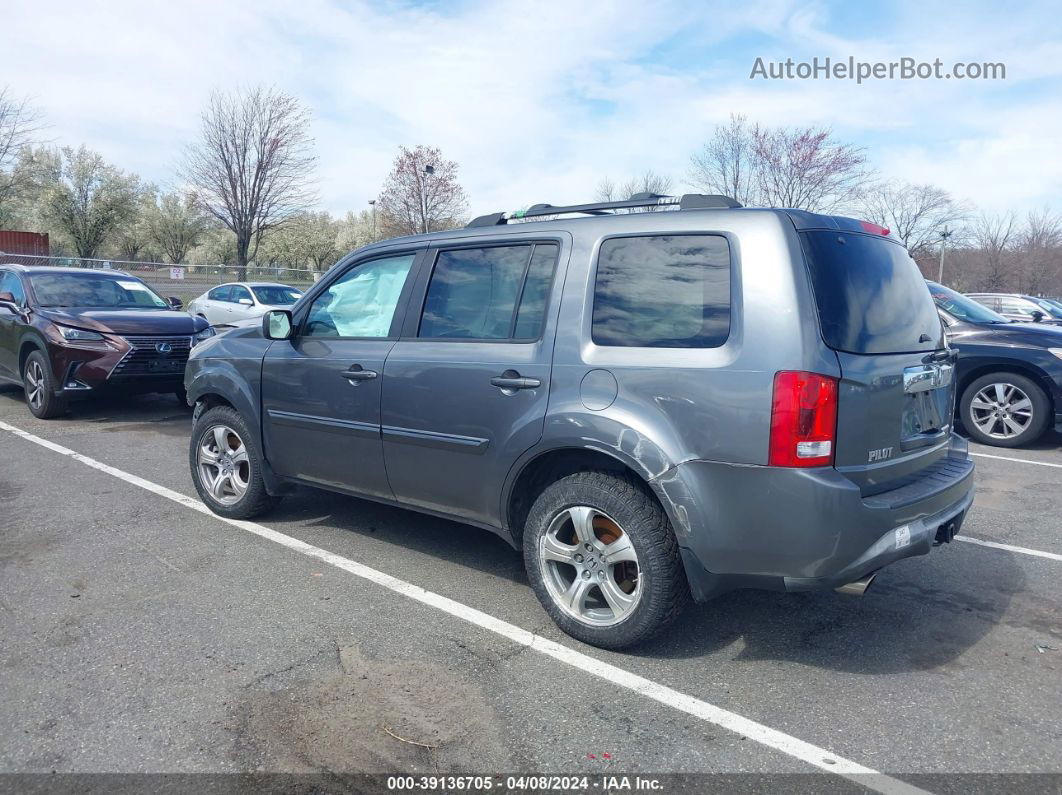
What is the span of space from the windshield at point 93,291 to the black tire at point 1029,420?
927cm

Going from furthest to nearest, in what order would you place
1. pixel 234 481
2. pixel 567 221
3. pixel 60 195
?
pixel 60 195 < pixel 234 481 < pixel 567 221

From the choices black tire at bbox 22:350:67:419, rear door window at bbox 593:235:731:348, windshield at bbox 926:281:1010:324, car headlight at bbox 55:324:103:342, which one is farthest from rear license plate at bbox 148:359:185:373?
windshield at bbox 926:281:1010:324

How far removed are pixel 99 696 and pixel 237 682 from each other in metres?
0.49

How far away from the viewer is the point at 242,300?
18.4 metres

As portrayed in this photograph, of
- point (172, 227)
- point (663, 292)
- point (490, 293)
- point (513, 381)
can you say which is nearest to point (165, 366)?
point (490, 293)

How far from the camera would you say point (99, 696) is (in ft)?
9.93

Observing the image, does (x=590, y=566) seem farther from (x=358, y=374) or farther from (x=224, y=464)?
(x=224, y=464)

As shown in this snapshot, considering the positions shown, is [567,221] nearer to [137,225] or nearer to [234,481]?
[234,481]

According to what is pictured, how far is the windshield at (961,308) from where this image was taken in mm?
8617

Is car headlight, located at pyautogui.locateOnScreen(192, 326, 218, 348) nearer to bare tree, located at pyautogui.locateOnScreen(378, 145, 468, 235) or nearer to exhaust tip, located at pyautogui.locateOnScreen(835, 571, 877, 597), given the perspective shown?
exhaust tip, located at pyautogui.locateOnScreen(835, 571, 877, 597)

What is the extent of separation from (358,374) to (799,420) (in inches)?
93.3

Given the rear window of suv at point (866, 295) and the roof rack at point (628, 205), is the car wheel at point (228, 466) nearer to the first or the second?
the roof rack at point (628, 205)

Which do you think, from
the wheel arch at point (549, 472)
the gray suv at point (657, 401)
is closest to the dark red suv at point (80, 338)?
the gray suv at point (657, 401)

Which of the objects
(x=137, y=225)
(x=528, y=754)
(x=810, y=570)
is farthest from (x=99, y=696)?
(x=137, y=225)
